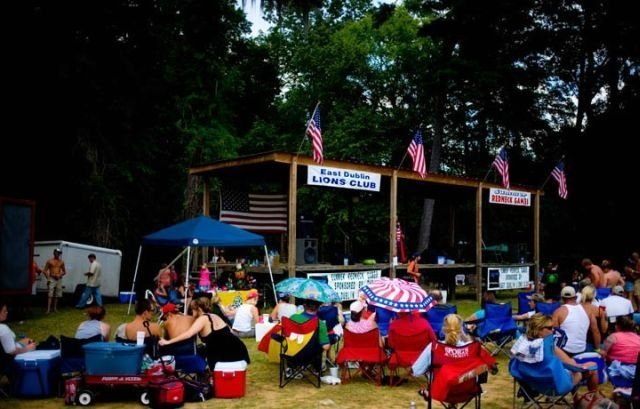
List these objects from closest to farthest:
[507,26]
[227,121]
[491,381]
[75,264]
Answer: [491,381] < [75,264] < [507,26] < [227,121]

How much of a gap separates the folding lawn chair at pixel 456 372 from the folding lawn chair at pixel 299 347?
188 cm

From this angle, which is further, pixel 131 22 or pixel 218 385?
pixel 218 385

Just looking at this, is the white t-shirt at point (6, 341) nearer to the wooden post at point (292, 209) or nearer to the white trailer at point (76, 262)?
the wooden post at point (292, 209)

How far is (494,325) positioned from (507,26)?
21.8 m

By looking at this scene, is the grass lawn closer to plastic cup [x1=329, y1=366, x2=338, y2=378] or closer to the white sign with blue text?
plastic cup [x1=329, y1=366, x2=338, y2=378]

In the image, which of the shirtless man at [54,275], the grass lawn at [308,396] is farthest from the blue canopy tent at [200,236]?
the grass lawn at [308,396]

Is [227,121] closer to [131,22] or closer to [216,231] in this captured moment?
[216,231]

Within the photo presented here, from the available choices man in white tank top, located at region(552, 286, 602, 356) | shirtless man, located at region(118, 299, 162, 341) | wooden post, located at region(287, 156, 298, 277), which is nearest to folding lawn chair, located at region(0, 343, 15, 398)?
shirtless man, located at region(118, 299, 162, 341)

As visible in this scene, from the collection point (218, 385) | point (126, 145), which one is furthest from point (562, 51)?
point (126, 145)

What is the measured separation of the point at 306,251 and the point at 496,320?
7.83m

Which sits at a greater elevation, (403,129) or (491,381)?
(403,129)

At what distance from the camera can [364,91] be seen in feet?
111

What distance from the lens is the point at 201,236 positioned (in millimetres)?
12742

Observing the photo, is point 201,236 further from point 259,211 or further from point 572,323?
point 572,323
